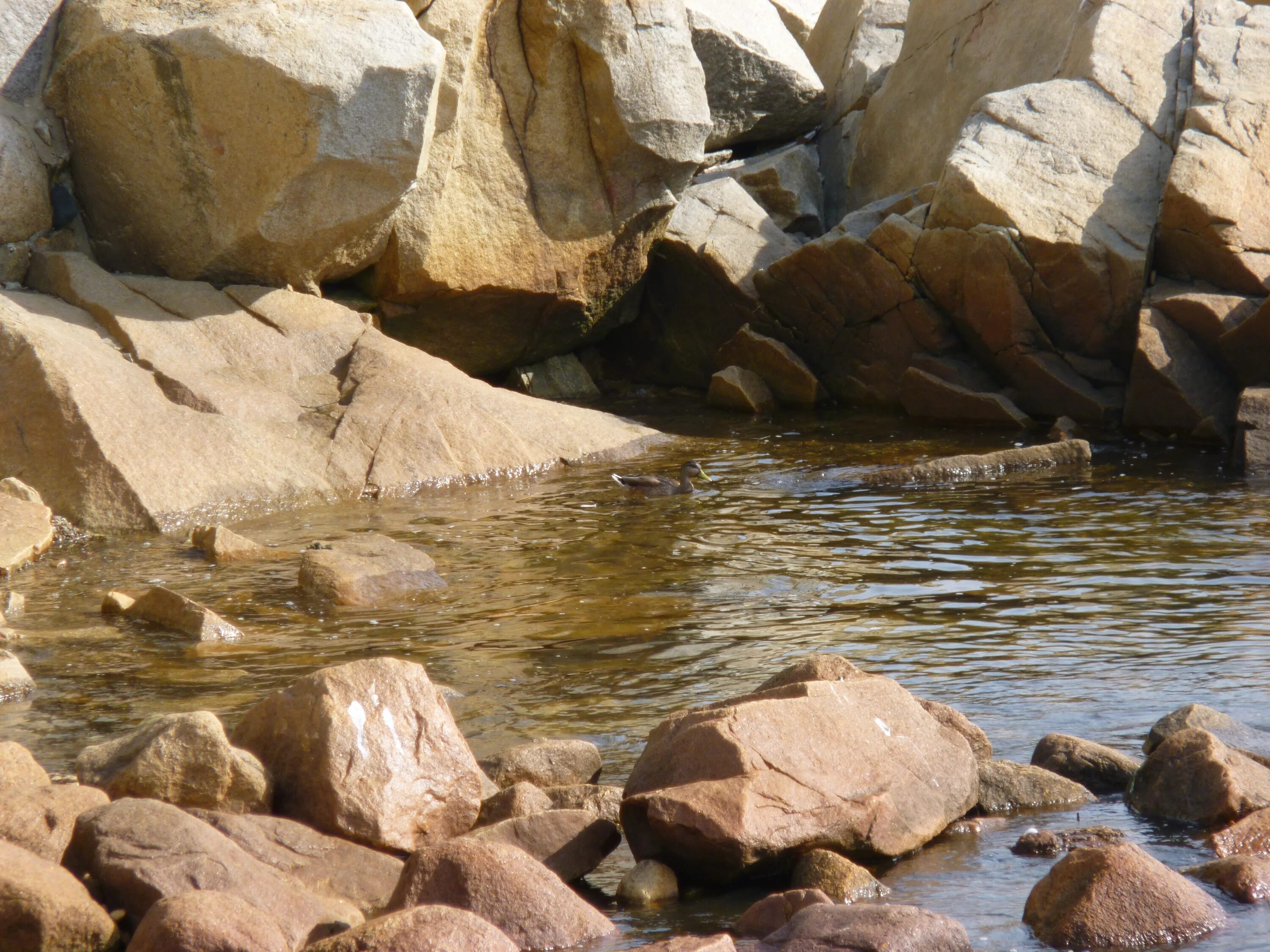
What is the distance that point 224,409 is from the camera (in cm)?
1059

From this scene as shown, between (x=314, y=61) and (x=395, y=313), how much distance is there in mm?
3223

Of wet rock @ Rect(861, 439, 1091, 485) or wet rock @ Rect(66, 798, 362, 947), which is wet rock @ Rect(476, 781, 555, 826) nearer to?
wet rock @ Rect(66, 798, 362, 947)

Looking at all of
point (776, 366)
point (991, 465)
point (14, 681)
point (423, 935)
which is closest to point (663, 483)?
point (991, 465)

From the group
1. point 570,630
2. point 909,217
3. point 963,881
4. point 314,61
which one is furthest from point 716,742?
point 909,217

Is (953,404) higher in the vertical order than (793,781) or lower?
higher

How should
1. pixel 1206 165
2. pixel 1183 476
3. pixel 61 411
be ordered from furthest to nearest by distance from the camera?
pixel 1206 165, pixel 1183 476, pixel 61 411

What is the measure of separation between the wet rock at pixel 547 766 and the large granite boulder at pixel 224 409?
543 cm

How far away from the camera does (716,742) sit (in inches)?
162

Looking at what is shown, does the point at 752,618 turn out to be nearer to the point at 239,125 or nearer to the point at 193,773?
the point at 193,773

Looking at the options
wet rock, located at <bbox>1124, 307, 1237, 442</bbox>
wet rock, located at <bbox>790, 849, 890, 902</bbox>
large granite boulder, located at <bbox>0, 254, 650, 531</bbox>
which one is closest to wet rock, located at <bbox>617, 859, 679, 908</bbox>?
wet rock, located at <bbox>790, 849, 890, 902</bbox>

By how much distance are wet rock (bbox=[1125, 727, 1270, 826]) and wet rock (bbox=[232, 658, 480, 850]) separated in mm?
2200

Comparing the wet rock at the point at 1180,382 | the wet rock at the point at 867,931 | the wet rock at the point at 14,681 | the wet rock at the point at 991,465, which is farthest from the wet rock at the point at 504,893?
the wet rock at the point at 1180,382

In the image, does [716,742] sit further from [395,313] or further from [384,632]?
[395,313]

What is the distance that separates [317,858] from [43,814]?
76cm
